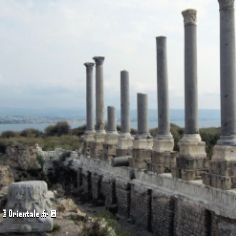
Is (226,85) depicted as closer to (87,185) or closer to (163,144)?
(163,144)

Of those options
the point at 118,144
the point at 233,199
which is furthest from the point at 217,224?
the point at 118,144

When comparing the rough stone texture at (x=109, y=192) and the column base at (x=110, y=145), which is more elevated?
the column base at (x=110, y=145)

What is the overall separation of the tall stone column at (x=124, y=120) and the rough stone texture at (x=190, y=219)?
8414 mm

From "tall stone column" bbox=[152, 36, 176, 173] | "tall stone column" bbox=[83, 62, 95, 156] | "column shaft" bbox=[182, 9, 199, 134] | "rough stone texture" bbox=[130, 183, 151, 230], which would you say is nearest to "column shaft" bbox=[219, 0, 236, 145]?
"column shaft" bbox=[182, 9, 199, 134]

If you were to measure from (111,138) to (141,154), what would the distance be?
584 centimetres

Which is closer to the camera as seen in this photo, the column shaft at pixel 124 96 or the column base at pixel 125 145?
the column base at pixel 125 145

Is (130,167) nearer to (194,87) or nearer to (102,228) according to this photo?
(194,87)

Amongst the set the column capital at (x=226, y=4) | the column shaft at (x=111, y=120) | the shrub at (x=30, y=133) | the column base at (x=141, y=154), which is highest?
the column capital at (x=226, y=4)

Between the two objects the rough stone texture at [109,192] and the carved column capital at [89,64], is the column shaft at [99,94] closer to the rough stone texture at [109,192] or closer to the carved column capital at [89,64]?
the carved column capital at [89,64]

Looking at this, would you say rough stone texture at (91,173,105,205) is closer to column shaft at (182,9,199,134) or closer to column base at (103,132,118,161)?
column base at (103,132,118,161)

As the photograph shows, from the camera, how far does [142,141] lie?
22516 mm

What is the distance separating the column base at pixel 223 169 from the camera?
47.5ft

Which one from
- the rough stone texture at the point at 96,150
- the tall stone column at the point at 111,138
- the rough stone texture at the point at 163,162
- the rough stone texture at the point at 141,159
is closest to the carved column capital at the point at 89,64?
the tall stone column at the point at 111,138

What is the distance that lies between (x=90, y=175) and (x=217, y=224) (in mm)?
14217
